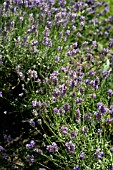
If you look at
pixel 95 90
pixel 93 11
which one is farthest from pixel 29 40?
pixel 93 11

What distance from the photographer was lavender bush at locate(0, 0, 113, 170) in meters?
2.88

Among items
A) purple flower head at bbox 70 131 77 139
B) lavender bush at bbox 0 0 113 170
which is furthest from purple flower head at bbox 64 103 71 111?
purple flower head at bbox 70 131 77 139

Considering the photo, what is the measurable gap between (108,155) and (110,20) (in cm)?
228

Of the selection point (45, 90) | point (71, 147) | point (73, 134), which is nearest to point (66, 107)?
point (73, 134)

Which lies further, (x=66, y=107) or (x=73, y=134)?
(x=66, y=107)

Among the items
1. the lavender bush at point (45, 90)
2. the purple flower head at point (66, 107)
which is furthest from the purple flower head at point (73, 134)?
the purple flower head at point (66, 107)

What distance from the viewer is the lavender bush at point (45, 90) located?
9.44 feet

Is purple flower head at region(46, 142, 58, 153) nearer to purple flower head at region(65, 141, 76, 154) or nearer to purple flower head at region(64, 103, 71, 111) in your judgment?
purple flower head at region(65, 141, 76, 154)

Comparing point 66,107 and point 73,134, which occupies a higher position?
point 66,107

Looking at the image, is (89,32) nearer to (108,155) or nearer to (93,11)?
(93,11)

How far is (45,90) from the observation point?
323 centimetres

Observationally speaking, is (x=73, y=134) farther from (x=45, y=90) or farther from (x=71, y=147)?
(x=45, y=90)

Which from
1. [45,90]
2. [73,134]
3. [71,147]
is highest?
[45,90]

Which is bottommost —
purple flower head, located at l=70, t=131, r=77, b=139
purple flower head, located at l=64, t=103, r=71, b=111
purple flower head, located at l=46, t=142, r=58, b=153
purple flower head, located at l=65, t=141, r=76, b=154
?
purple flower head, located at l=65, t=141, r=76, b=154
